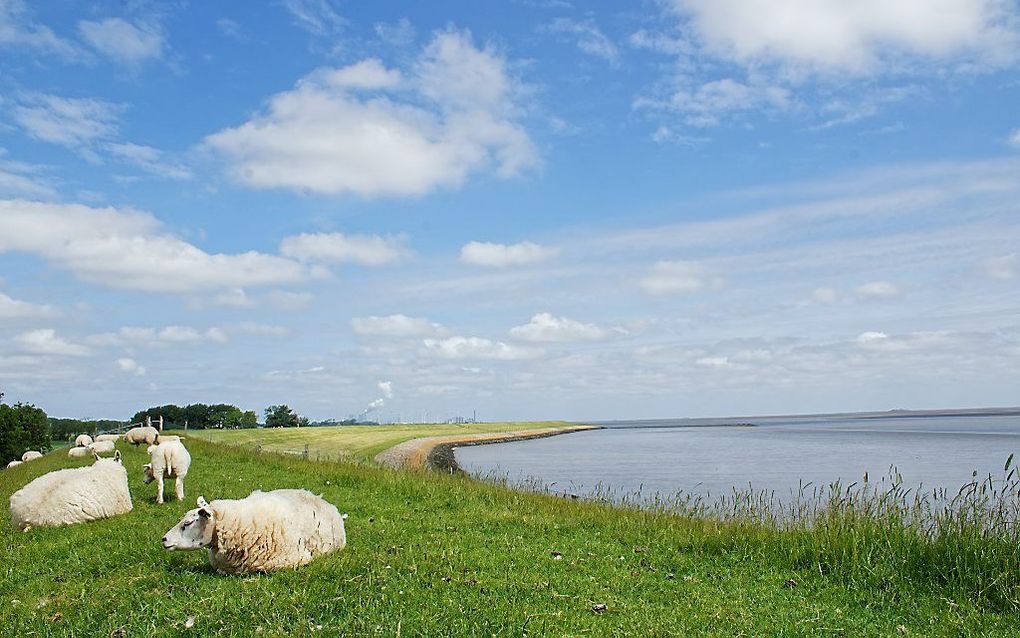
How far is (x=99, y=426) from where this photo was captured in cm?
6594

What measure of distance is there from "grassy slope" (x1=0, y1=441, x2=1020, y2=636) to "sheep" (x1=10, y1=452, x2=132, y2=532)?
1.90ft

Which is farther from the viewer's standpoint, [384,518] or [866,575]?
[384,518]

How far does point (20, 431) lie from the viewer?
187ft

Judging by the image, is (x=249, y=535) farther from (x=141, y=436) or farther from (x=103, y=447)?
(x=141, y=436)

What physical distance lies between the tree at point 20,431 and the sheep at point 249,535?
5631 centimetres

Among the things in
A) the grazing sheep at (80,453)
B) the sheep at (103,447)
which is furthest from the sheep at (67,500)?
the sheep at (103,447)

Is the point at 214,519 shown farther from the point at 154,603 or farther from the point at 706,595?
the point at 706,595

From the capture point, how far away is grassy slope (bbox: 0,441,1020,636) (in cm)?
748

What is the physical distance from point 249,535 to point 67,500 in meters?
6.84

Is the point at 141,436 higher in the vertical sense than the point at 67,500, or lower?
higher

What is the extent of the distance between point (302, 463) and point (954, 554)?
19547mm

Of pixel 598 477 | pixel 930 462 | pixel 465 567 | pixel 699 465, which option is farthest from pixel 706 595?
pixel 930 462

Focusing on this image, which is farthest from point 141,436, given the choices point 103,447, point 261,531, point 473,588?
point 473,588

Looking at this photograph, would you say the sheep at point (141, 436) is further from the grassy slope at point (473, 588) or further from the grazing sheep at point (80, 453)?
the grassy slope at point (473, 588)
